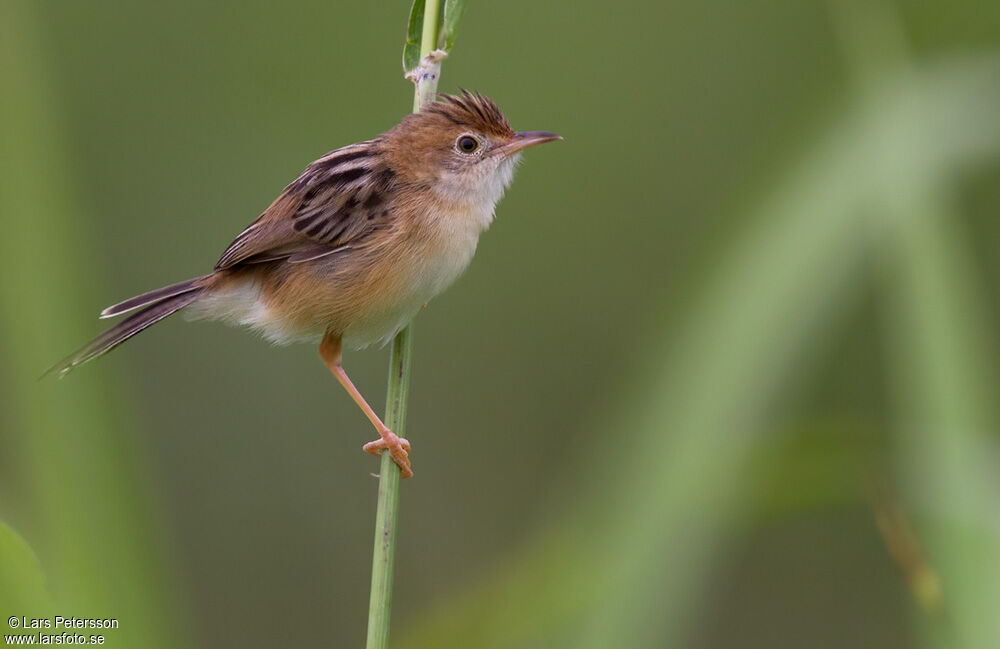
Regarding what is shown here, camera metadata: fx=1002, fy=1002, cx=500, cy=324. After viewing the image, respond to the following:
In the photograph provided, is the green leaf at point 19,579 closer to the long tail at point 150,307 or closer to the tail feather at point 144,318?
the tail feather at point 144,318

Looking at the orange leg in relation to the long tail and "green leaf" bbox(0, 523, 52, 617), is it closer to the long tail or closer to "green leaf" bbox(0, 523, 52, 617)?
the long tail

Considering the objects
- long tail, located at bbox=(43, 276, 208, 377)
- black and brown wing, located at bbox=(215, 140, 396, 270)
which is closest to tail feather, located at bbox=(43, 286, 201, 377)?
long tail, located at bbox=(43, 276, 208, 377)

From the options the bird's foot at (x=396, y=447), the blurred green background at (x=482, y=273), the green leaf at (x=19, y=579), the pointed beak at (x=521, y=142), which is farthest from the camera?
the blurred green background at (x=482, y=273)

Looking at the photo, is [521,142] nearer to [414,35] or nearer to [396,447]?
[414,35]

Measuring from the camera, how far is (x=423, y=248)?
3174 mm

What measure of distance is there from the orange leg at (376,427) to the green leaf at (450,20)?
1050 mm

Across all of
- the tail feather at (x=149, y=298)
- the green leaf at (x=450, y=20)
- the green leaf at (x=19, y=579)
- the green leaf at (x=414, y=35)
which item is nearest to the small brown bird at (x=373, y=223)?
the tail feather at (x=149, y=298)

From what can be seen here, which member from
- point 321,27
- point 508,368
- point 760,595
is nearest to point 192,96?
point 321,27

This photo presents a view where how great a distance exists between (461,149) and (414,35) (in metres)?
0.64

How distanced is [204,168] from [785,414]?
117 inches

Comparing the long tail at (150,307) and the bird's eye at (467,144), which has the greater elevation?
the bird's eye at (467,144)

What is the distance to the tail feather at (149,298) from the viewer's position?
315cm

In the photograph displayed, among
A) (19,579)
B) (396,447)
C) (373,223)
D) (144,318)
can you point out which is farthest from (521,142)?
(19,579)

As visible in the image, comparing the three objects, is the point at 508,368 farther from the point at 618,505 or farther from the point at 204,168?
the point at 618,505
